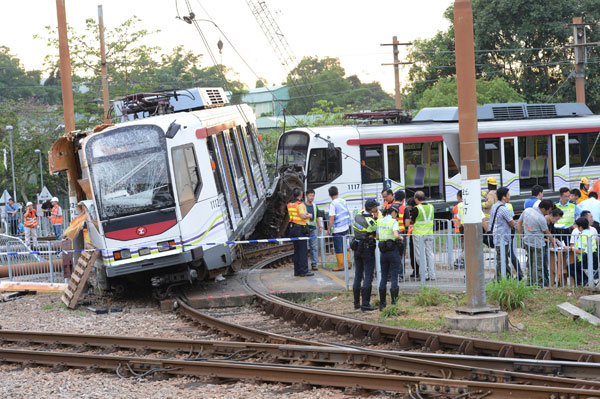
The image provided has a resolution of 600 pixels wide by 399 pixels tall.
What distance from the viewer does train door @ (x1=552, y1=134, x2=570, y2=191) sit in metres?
25.6

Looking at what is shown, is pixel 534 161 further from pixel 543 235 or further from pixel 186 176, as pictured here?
pixel 186 176

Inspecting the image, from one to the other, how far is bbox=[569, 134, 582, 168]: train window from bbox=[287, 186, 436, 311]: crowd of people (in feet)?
36.5

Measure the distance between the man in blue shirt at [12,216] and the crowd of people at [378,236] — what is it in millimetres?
15943

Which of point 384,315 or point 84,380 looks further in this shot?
point 384,315

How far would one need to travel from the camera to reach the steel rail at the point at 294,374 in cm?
764

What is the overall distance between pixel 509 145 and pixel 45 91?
7184 centimetres

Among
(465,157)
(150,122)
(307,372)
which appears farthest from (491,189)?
(307,372)

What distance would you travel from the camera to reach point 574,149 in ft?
85.1

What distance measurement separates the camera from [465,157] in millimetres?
11289

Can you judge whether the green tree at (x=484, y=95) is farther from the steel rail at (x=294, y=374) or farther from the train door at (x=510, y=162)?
the steel rail at (x=294, y=374)

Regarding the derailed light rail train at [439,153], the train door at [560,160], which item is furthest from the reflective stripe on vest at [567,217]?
the train door at [560,160]

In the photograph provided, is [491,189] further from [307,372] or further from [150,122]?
[307,372]

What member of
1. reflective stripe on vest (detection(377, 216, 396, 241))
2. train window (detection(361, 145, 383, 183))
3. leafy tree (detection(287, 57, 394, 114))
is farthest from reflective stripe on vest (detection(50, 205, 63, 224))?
leafy tree (detection(287, 57, 394, 114))

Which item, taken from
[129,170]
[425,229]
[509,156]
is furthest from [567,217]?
[509,156]
